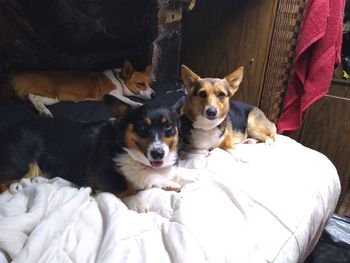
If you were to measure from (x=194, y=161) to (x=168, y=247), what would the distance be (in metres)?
0.50

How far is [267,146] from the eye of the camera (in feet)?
4.49

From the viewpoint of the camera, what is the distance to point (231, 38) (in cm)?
156

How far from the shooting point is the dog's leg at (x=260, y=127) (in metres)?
1.46

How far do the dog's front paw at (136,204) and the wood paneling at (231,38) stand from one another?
93cm

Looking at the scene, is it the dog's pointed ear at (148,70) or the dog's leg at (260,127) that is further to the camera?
the dog's pointed ear at (148,70)

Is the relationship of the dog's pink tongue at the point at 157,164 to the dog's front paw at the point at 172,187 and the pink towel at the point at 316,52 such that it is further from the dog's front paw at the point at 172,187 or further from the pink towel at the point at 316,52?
the pink towel at the point at 316,52

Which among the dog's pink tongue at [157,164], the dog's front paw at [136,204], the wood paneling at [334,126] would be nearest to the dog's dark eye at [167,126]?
the dog's pink tongue at [157,164]

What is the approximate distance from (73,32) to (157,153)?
861 mm

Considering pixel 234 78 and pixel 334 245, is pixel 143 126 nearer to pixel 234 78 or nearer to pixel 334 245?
pixel 234 78

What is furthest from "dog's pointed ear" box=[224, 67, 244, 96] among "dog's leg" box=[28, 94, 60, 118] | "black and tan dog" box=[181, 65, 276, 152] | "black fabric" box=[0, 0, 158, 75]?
"dog's leg" box=[28, 94, 60, 118]

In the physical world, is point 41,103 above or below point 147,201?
above

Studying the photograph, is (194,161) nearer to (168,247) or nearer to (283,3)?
(168,247)

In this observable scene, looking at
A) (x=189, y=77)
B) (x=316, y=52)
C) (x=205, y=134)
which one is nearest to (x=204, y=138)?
(x=205, y=134)

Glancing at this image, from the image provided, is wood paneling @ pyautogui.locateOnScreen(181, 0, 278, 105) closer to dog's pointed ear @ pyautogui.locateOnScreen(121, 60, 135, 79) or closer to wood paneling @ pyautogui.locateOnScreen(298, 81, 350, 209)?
dog's pointed ear @ pyautogui.locateOnScreen(121, 60, 135, 79)
